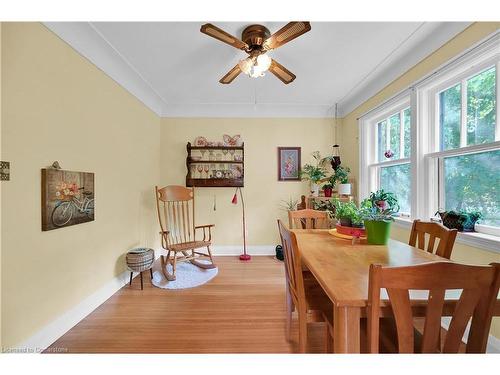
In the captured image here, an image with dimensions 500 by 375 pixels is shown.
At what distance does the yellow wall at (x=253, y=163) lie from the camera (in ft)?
11.4

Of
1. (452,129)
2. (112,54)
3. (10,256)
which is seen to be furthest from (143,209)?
(452,129)

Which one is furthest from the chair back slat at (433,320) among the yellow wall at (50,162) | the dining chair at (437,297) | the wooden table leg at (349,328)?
the yellow wall at (50,162)

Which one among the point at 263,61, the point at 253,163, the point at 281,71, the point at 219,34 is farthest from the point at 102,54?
the point at 253,163

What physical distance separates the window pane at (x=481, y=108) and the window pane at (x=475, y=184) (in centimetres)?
14

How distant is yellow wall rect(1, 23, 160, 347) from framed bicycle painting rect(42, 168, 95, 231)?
47 millimetres

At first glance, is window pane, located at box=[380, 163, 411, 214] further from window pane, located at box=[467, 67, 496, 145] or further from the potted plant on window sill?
window pane, located at box=[467, 67, 496, 145]

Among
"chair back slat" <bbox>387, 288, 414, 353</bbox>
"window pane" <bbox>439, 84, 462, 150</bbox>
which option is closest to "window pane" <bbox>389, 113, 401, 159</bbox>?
"window pane" <bbox>439, 84, 462, 150</bbox>

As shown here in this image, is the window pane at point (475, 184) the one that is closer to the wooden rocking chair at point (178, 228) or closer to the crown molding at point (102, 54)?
the wooden rocking chair at point (178, 228)

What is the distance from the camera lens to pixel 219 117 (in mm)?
3459

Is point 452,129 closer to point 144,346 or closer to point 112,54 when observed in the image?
point 144,346

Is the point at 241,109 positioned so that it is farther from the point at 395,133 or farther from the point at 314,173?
the point at 395,133

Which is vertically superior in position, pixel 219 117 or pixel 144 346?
pixel 219 117
